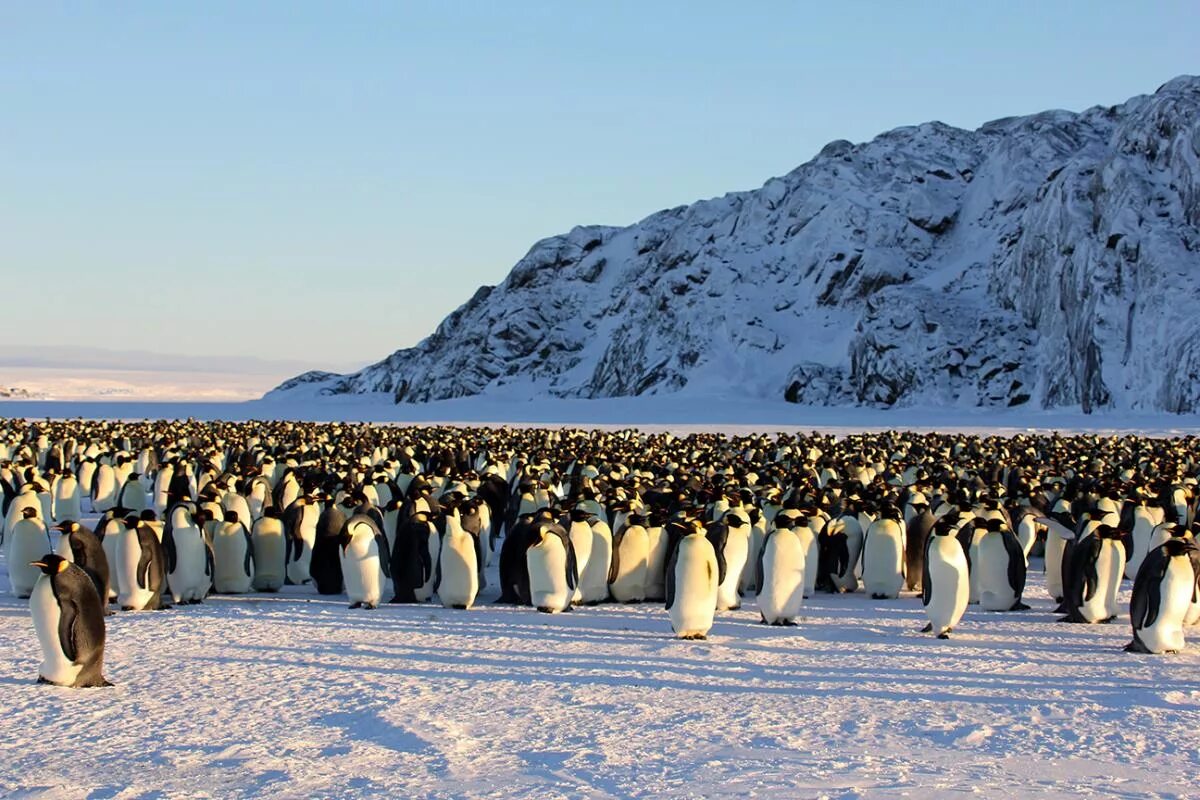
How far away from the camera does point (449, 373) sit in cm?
9231

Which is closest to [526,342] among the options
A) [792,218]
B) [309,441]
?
[792,218]

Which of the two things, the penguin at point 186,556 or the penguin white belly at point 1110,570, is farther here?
the penguin at point 186,556

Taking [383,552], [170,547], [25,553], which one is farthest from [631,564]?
[25,553]

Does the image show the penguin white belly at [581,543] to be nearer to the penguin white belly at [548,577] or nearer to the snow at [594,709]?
the penguin white belly at [548,577]

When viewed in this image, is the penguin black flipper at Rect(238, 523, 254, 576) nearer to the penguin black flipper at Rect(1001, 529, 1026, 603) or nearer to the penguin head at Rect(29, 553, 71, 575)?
the penguin head at Rect(29, 553, 71, 575)

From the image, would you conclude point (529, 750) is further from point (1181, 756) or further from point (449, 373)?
point (449, 373)

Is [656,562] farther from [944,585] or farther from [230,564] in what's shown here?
[230,564]

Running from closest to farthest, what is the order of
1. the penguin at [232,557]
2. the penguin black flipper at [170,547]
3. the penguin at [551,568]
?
the penguin at [551,568] → the penguin black flipper at [170,547] → the penguin at [232,557]

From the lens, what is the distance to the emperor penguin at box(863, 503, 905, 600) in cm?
1195

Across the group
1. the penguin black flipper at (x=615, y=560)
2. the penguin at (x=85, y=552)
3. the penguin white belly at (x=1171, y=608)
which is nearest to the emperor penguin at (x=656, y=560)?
the penguin black flipper at (x=615, y=560)

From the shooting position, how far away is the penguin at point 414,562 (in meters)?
11.4

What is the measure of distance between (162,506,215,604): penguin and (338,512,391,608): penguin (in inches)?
51.8

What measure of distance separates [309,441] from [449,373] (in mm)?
62084

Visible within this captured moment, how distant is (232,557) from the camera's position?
1220cm
